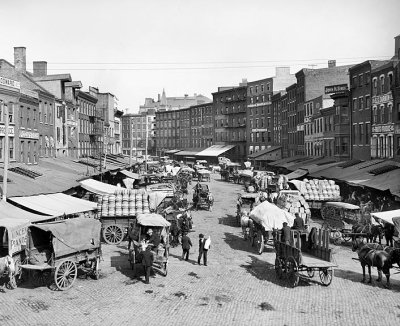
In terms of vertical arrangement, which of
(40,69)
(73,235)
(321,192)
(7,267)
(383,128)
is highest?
(40,69)

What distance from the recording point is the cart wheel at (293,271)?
53.9 ft

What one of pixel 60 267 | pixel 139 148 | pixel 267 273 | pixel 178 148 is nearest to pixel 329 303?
pixel 267 273

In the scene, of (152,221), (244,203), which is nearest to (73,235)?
(152,221)

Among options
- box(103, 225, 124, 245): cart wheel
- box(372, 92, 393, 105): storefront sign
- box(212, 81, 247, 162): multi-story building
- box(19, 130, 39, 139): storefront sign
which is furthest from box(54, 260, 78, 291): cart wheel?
box(212, 81, 247, 162): multi-story building

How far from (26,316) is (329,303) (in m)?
8.98

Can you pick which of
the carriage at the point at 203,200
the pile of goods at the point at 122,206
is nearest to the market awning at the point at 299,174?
the carriage at the point at 203,200

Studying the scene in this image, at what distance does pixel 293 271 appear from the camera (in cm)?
1662

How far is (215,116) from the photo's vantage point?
110500mm

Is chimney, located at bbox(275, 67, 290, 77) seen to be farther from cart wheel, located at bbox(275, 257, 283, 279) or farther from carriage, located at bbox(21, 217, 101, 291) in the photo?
carriage, located at bbox(21, 217, 101, 291)

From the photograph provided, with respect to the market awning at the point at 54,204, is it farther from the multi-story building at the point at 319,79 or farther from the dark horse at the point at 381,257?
the multi-story building at the point at 319,79

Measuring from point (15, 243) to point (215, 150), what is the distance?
90521 mm

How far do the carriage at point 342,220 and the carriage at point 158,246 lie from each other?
8.76 m

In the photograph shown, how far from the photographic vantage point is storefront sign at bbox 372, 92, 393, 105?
39438 millimetres

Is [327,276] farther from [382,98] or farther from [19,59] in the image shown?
[19,59]
